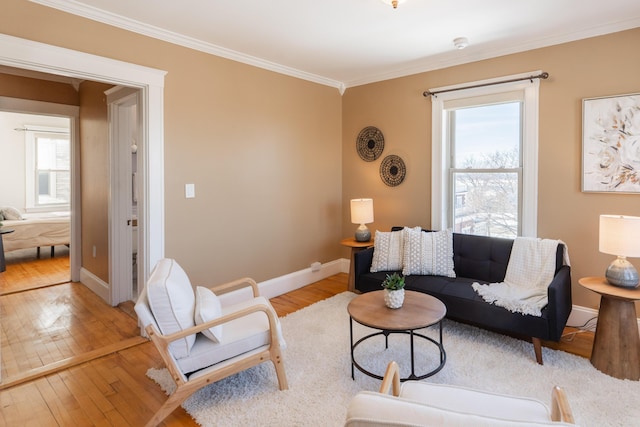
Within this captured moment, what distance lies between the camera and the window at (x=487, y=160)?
350 centimetres

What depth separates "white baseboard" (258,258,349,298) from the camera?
13.7 ft

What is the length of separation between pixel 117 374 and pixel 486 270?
3.19 m

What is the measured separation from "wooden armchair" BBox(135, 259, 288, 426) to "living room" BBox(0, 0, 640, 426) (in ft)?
3.99

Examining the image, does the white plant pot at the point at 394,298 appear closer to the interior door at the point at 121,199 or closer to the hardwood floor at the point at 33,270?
the interior door at the point at 121,199

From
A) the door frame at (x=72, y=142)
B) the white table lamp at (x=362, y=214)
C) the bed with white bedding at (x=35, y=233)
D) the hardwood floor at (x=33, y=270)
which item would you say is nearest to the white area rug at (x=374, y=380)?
the white table lamp at (x=362, y=214)

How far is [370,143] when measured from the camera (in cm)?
471

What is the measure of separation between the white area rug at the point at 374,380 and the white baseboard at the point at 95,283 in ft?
6.33

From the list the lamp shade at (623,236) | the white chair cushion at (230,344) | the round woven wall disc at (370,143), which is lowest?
the white chair cushion at (230,344)

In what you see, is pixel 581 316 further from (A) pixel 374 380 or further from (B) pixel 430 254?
(A) pixel 374 380

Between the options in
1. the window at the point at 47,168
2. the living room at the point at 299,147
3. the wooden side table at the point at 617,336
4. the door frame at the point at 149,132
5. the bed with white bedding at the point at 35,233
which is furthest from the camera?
the window at the point at 47,168

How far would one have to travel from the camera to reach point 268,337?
7.70ft

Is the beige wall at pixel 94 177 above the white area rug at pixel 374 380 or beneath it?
above

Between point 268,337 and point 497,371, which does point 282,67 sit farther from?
point 497,371

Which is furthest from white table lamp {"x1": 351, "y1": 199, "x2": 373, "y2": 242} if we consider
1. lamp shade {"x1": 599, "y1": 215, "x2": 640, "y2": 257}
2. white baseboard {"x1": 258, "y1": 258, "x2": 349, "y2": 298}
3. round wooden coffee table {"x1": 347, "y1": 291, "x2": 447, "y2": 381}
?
lamp shade {"x1": 599, "y1": 215, "x2": 640, "y2": 257}
